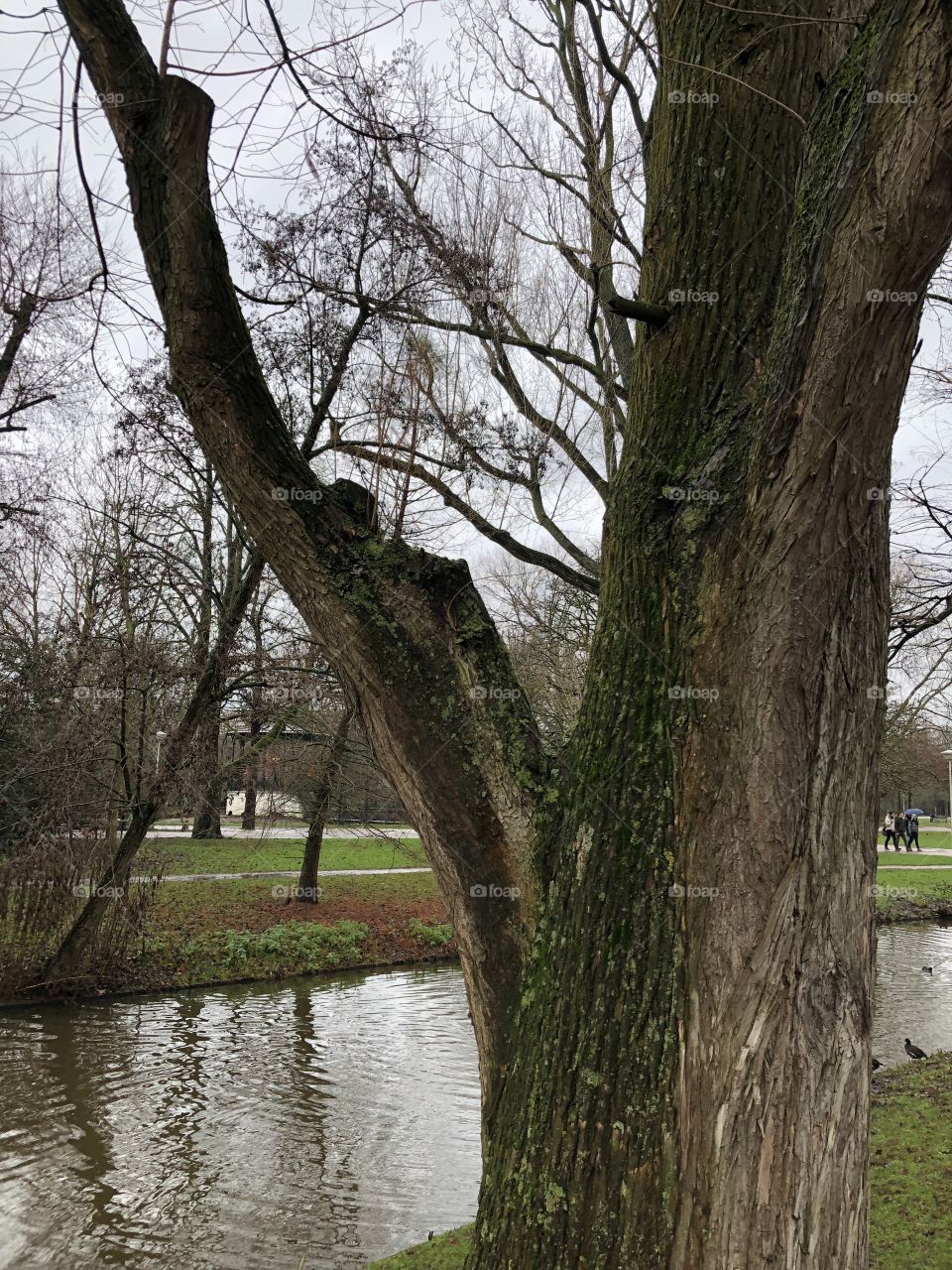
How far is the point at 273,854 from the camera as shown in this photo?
23.7 meters

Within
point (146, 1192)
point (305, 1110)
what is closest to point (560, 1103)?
point (146, 1192)

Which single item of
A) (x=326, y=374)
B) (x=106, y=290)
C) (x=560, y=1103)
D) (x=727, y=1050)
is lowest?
(x=560, y=1103)

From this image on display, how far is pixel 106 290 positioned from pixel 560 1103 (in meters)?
3.17

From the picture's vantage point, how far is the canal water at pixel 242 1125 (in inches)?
237

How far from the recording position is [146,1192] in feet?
21.8

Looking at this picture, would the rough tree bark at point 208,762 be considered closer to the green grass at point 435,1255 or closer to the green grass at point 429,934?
the green grass at point 429,934

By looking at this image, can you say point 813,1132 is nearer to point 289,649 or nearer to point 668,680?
point 668,680

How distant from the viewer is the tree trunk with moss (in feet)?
7.25

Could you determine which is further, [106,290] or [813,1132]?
[106,290]

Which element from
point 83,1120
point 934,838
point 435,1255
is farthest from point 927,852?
point 435,1255

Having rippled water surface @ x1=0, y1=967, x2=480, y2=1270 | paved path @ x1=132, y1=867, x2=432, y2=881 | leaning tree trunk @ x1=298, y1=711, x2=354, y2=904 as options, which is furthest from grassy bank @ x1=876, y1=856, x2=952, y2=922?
rippled water surface @ x1=0, y1=967, x2=480, y2=1270

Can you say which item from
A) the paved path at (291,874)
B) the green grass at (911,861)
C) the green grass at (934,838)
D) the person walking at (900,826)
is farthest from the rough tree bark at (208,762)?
the green grass at (934,838)

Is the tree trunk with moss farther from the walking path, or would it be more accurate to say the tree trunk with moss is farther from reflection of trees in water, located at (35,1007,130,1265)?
the walking path

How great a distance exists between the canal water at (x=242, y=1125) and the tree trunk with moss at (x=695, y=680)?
11.6 feet
